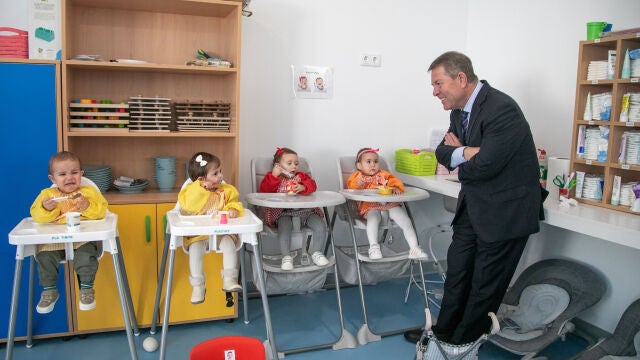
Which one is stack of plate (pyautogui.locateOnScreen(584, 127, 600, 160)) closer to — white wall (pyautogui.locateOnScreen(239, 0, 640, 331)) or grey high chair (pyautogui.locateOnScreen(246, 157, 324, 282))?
white wall (pyautogui.locateOnScreen(239, 0, 640, 331))

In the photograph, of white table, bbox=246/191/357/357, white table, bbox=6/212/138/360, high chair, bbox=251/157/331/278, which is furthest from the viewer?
high chair, bbox=251/157/331/278

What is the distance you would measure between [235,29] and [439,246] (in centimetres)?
259

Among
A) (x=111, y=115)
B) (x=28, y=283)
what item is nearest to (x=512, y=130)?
(x=111, y=115)

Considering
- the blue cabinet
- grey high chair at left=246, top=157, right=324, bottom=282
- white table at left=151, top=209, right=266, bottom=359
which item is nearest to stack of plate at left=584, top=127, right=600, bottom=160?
grey high chair at left=246, top=157, right=324, bottom=282

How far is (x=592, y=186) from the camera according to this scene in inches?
113

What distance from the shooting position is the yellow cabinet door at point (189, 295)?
3.05m

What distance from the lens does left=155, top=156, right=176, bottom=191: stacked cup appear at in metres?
3.24

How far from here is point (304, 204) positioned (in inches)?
109

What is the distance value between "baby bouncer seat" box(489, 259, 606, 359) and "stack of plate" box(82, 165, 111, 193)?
2501mm

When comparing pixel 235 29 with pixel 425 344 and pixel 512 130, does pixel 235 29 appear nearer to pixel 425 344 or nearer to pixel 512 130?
pixel 512 130

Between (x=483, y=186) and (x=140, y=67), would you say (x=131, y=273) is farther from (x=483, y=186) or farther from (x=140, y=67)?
(x=483, y=186)

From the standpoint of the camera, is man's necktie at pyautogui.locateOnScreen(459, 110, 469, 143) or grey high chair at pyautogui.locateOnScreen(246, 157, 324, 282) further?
grey high chair at pyautogui.locateOnScreen(246, 157, 324, 282)

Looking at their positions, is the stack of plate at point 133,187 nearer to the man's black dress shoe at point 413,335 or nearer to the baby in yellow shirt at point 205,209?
the baby in yellow shirt at point 205,209

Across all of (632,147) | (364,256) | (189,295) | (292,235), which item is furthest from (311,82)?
(632,147)
